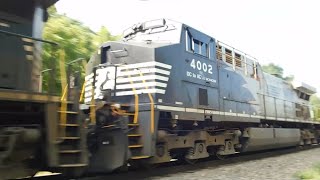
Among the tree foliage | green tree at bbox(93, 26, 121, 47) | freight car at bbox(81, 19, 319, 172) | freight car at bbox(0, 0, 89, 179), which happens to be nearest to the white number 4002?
freight car at bbox(81, 19, 319, 172)

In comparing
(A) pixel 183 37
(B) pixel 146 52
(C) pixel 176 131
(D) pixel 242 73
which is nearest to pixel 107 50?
(B) pixel 146 52

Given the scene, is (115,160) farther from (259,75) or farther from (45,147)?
(259,75)

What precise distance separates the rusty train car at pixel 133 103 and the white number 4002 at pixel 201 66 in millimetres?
26

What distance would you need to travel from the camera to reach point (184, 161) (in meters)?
9.62

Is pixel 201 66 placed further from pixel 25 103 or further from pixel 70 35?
pixel 70 35

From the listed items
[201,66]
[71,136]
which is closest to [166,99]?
[201,66]

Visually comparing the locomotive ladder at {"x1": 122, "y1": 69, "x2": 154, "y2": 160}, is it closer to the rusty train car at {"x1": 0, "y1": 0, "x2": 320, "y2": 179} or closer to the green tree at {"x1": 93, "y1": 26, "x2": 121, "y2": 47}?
the rusty train car at {"x1": 0, "y1": 0, "x2": 320, "y2": 179}

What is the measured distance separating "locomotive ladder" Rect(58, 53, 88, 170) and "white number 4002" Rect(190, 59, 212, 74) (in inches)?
147

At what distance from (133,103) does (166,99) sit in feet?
2.36

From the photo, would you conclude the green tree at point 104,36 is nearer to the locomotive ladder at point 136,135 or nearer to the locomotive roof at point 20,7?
the locomotive ladder at point 136,135

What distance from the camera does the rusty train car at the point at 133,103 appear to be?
5.05 m

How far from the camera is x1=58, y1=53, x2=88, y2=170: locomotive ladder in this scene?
17.5 ft

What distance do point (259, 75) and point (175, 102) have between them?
6.14 m

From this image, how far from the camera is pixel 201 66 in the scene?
9195 millimetres
